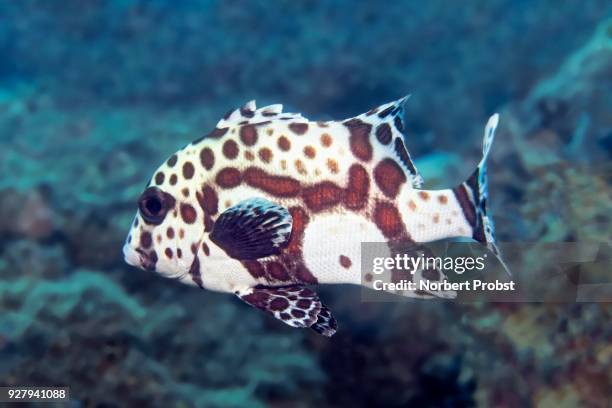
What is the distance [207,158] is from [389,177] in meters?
0.92

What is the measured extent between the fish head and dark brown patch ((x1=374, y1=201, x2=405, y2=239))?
89cm

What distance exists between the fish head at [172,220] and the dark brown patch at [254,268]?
0.27 m

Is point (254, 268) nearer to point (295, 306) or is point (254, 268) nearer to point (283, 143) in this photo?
point (295, 306)

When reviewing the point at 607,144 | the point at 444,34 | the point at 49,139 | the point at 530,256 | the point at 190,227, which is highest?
the point at 444,34

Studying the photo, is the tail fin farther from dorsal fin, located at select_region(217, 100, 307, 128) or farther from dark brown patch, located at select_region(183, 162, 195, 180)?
dark brown patch, located at select_region(183, 162, 195, 180)

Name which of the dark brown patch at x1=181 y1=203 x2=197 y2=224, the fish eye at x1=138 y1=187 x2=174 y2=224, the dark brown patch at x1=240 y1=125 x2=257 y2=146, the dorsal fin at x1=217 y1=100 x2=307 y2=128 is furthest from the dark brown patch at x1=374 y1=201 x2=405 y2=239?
the fish eye at x1=138 y1=187 x2=174 y2=224

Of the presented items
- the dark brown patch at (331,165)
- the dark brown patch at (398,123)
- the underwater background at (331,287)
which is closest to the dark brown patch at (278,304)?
the dark brown patch at (331,165)

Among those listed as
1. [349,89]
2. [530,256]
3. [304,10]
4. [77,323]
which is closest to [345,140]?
[530,256]

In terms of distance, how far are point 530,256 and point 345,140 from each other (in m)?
2.36

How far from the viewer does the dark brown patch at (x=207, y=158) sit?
94.4 inches

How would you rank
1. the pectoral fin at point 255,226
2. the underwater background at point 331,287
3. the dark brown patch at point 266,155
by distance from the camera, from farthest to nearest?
1. the underwater background at point 331,287
2. the dark brown patch at point 266,155
3. the pectoral fin at point 255,226

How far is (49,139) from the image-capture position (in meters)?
6.48

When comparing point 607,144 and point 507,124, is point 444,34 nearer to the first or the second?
point 507,124

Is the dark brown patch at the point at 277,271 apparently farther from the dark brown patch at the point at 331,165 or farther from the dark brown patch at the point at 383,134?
the dark brown patch at the point at 383,134
